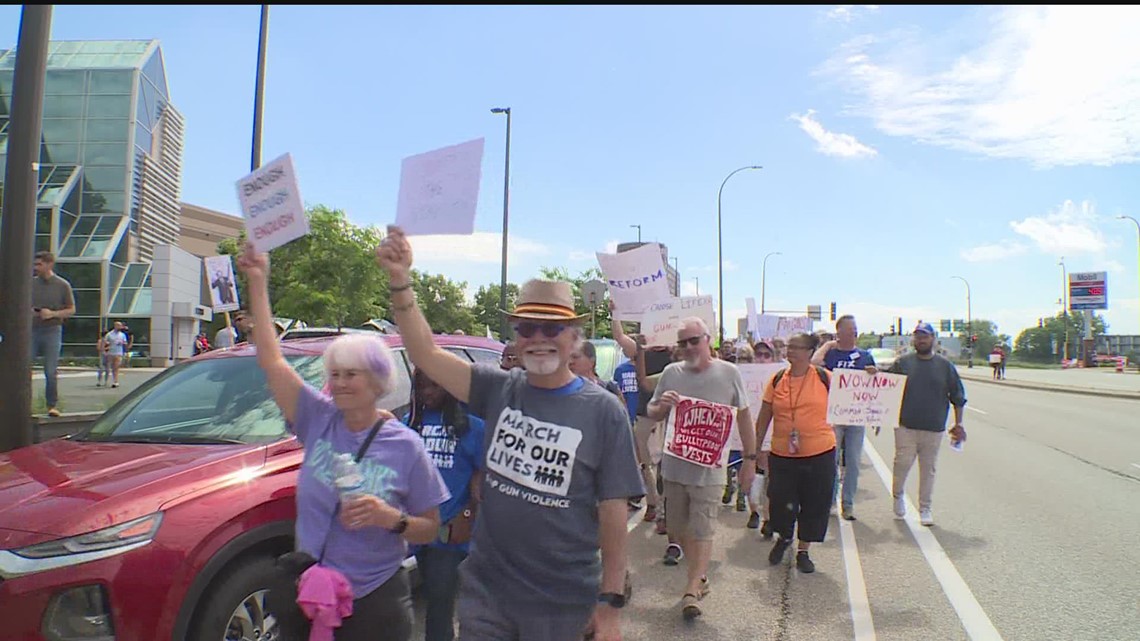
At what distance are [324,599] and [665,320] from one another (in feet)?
17.7

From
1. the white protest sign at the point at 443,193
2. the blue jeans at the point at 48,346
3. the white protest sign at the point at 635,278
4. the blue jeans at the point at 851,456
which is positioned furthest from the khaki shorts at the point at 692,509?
the blue jeans at the point at 48,346

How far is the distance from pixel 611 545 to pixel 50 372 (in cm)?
697

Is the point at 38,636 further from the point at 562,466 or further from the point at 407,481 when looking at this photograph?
the point at 562,466

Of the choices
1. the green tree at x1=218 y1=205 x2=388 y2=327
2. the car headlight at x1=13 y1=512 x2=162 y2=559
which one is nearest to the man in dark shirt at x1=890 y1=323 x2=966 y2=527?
the car headlight at x1=13 y1=512 x2=162 y2=559

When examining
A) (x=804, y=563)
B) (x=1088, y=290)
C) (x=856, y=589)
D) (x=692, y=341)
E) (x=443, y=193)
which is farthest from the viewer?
(x=1088, y=290)

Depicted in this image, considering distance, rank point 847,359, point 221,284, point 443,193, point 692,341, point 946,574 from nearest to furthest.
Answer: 1. point 443,193
2. point 692,341
3. point 946,574
4. point 847,359
5. point 221,284

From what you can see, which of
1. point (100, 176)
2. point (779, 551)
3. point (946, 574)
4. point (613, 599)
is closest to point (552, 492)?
point (613, 599)

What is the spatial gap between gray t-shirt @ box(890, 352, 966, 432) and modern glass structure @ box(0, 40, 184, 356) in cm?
3653

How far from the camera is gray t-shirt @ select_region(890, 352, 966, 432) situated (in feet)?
24.9

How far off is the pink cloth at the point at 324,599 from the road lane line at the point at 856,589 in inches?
133

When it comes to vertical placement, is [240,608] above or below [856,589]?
above

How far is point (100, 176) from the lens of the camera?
39656 mm

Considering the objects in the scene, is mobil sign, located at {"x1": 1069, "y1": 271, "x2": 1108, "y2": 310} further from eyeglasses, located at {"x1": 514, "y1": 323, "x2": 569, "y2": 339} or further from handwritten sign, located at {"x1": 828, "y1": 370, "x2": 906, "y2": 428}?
eyeglasses, located at {"x1": 514, "y1": 323, "x2": 569, "y2": 339}

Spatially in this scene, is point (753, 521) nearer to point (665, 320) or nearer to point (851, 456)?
point (851, 456)
